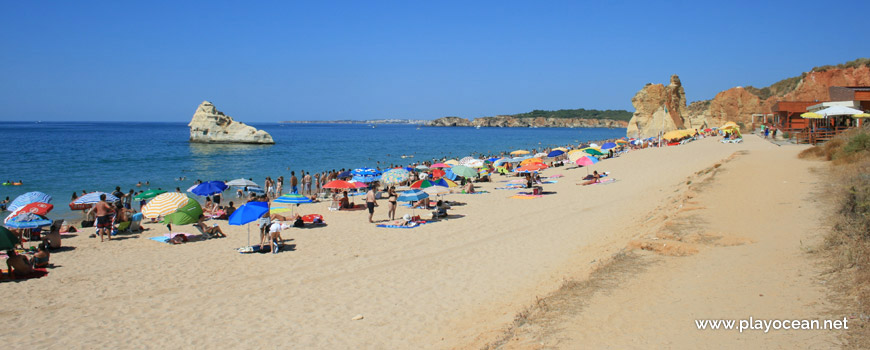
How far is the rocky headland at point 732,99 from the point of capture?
44331 mm

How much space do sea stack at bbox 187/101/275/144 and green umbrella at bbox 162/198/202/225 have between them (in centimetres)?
6112

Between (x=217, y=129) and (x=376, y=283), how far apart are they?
67.1m

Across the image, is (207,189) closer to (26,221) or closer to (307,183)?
(26,221)

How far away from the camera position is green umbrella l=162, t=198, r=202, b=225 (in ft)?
39.1

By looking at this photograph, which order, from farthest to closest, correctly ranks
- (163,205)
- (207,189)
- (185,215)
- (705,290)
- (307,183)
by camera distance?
(307,183)
(207,189)
(163,205)
(185,215)
(705,290)

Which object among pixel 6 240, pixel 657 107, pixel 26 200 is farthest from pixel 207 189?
pixel 657 107

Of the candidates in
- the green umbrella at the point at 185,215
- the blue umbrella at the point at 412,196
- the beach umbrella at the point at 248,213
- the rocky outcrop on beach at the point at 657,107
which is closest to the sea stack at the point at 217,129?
the rocky outcrop on beach at the point at 657,107

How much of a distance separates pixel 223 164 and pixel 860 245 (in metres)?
44.4

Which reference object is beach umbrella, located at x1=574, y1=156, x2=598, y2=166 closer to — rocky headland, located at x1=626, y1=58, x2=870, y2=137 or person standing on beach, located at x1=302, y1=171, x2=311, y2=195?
person standing on beach, located at x1=302, y1=171, x2=311, y2=195

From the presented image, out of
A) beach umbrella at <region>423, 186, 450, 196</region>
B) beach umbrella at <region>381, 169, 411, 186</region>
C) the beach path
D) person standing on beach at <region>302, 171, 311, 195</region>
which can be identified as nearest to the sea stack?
person standing on beach at <region>302, 171, 311, 195</region>

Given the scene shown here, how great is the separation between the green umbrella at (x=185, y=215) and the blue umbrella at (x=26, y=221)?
11.2ft

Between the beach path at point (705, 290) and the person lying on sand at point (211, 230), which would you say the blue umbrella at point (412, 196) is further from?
the beach path at point (705, 290)

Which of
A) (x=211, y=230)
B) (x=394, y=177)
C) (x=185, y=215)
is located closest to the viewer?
(x=185, y=215)

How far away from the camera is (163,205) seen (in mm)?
12258
